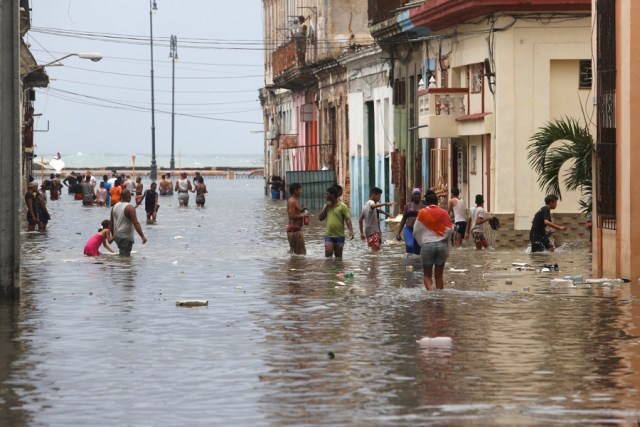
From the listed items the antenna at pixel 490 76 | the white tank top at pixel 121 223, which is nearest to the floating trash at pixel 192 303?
the white tank top at pixel 121 223

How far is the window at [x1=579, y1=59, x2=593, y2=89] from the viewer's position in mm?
34156

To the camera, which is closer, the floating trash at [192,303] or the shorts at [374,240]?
the floating trash at [192,303]

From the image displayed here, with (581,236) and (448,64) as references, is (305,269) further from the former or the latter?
(448,64)

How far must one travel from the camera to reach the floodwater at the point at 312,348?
11.0 meters

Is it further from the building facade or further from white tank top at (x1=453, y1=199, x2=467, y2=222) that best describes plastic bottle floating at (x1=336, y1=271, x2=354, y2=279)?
white tank top at (x1=453, y1=199, x2=467, y2=222)

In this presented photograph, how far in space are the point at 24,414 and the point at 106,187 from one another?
5618 centimetres

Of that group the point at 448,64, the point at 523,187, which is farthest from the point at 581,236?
the point at 448,64

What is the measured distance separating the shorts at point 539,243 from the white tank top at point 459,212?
3102 mm

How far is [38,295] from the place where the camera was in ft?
68.4

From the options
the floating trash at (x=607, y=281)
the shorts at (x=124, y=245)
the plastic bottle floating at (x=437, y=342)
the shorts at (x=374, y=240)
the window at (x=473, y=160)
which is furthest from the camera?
the window at (x=473, y=160)

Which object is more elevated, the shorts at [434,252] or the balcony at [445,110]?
the balcony at [445,110]

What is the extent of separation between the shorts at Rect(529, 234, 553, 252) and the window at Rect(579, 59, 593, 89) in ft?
15.3

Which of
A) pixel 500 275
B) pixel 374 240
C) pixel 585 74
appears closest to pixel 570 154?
pixel 500 275

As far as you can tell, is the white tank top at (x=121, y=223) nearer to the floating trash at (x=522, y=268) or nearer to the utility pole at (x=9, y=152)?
the floating trash at (x=522, y=268)
